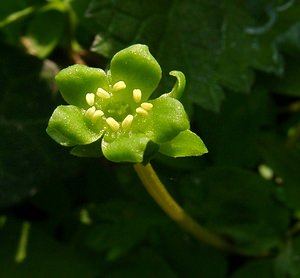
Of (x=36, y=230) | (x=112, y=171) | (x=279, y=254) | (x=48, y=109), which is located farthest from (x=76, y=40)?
(x=279, y=254)

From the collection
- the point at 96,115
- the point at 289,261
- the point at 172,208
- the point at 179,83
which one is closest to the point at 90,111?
the point at 96,115

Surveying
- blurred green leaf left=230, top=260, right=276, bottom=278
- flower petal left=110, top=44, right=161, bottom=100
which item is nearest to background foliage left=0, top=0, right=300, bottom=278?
blurred green leaf left=230, top=260, right=276, bottom=278

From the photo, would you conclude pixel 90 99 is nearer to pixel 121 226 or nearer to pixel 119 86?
pixel 119 86

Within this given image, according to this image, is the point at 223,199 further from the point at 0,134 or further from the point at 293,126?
the point at 0,134

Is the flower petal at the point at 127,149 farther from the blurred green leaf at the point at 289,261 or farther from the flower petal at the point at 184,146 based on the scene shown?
the blurred green leaf at the point at 289,261

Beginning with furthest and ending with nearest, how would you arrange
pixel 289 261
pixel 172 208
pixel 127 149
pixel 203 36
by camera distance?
1. pixel 203 36
2. pixel 289 261
3. pixel 172 208
4. pixel 127 149

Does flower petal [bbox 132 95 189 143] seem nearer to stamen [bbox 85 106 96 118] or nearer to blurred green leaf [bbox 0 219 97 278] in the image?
stamen [bbox 85 106 96 118]

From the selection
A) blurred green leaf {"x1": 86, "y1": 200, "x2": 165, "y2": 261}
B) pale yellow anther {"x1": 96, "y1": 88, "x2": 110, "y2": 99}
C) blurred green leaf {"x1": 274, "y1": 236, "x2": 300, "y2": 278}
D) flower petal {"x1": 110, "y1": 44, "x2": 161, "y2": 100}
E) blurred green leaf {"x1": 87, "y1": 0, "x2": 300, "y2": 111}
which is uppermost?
flower petal {"x1": 110, "y1": 44, "x2": 161, "y2": 100}

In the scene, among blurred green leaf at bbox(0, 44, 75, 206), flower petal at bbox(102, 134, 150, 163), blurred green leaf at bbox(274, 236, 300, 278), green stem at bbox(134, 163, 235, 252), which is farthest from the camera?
blurred green leaf at bbox(0, 44, 75, 206)
